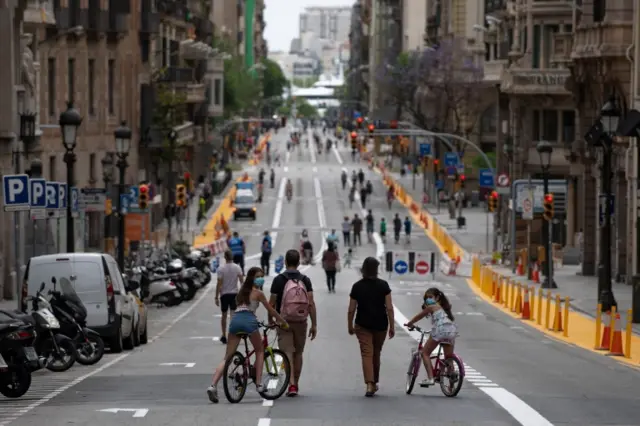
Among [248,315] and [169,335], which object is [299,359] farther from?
[169,335]

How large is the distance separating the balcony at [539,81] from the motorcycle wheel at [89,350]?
148 feet

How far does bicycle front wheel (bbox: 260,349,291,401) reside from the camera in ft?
65.3

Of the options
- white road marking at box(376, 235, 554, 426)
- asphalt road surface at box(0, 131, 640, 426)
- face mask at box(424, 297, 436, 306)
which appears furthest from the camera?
face mask at box(424, 297, 436, 306)

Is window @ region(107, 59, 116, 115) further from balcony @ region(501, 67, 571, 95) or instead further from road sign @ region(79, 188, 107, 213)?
road sign @ region(79, 188, 107, 213)

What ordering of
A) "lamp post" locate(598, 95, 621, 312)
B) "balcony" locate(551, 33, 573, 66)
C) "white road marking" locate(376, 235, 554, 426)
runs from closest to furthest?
"white road marking" locate(376, 235, 554, 426)
"lamp post" locate(598, 95, 621, 312)
"balcony" locate(551, 33, 573, 66)

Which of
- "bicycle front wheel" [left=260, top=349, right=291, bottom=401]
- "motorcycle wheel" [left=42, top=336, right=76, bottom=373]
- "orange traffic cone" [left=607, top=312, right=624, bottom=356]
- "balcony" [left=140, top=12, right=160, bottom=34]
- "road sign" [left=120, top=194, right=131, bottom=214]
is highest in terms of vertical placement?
"balcony" [left=140, top=12, right=160, bottom=34]

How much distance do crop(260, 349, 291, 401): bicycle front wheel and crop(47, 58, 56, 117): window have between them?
43680 millimetres

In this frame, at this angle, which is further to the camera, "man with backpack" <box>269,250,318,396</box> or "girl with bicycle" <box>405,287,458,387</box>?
"girl with bicycle" <box>405,287,458,387</box>

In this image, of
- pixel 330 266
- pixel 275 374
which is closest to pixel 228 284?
pixel 275 374

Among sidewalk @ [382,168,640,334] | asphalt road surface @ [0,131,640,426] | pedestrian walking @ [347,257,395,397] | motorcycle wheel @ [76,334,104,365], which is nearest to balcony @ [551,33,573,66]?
sidewalk @ [382,168,640,334]

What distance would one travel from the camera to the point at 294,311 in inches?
804

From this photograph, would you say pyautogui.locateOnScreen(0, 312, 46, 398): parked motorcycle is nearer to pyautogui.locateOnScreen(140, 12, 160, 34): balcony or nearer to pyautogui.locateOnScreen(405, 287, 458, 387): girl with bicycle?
pyautogui.locateOnScreen(405, 287, 458, 387): girl with bicycle

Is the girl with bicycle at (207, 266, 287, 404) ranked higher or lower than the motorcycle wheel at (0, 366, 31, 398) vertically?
higher

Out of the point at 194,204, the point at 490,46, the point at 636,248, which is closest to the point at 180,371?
the point at 636,248
